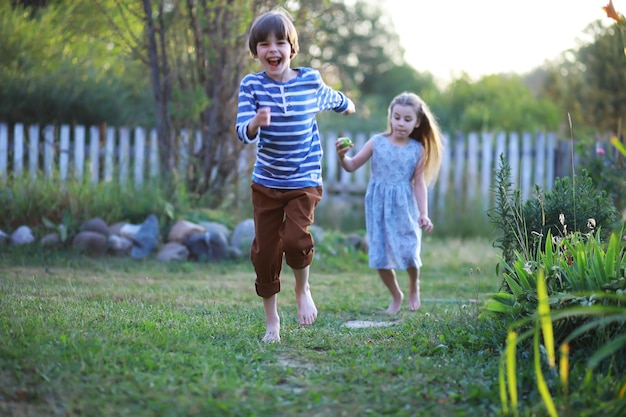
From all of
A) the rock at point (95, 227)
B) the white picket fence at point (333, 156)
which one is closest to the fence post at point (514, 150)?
the white picket fence at point (333, 156)

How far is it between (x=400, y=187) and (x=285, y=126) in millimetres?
1499

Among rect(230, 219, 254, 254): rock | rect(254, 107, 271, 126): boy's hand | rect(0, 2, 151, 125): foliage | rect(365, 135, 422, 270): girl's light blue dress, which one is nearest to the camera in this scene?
rect(254, 107, 271, 126): boy's hand

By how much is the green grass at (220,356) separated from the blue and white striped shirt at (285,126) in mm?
826

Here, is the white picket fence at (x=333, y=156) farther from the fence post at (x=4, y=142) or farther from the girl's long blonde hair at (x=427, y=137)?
the girl's long blonde hair at (x=427, y=137)

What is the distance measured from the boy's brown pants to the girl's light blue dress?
1.19 m

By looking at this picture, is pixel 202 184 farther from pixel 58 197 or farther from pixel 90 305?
pixel 90 305

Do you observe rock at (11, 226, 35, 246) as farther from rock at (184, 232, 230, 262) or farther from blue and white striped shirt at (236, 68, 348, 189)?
blue and white striped shirt at (236, 68, 348, 189)

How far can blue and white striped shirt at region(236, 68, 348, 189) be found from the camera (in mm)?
3652

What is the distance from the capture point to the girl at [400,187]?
485cm

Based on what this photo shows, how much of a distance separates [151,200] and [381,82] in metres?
17.3

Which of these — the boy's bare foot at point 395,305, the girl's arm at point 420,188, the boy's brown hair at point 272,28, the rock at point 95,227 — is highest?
the boy's brown hair at point 272,28

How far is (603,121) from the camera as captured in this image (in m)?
14.8

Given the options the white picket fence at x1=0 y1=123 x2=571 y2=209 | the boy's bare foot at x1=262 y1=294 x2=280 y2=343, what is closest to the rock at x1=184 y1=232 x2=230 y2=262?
the white picket fence at x1=0 y1=123 x2=571 y2=209

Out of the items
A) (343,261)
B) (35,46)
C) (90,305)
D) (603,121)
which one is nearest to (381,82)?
(603,121)
